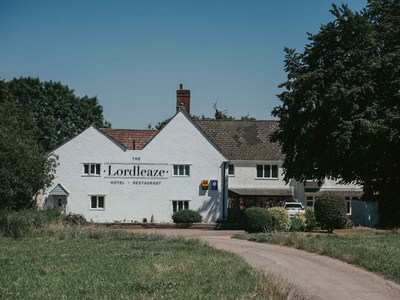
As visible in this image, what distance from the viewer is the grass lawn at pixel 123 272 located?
1203 centimetres

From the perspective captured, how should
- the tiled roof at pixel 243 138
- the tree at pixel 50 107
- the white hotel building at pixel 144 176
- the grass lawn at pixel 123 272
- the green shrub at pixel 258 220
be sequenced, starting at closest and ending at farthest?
1. the grass lawn at pixel 123 272
2. the green shrub at pixel 258 220
3. the white hotel building at pixel 144 176
4. the tiled roof at pixel 243 138
5. the tree at pixel 50 107

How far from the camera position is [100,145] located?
49281mm

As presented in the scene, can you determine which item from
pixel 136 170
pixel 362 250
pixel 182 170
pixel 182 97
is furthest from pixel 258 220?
pixel 182 97

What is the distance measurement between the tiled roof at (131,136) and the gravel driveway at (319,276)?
3075 centimetres

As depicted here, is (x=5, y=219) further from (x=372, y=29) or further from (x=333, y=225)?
(x=372, y=29)

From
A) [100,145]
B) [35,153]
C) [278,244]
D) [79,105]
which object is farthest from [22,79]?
[278,244]

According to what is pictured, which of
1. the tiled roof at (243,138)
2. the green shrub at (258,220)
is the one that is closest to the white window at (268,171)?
the tiled roof at (243,138)

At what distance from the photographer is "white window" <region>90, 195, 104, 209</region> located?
48812mm

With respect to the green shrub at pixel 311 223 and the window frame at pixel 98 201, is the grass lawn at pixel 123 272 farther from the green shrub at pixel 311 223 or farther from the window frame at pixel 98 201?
the window frame at pixel 98 201

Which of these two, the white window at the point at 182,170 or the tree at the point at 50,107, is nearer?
the white window at the point at 182,170

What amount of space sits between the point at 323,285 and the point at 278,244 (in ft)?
37.5

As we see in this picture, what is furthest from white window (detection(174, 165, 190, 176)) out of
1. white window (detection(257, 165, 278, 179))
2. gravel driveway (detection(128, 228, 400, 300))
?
gravel driveway (detection(128, 228, 400, 300))

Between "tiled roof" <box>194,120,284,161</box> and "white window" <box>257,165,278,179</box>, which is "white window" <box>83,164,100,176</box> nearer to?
"tiled roof" <box>194,120,284,161</box>

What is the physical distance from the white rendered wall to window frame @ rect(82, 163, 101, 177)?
33 centimetres
